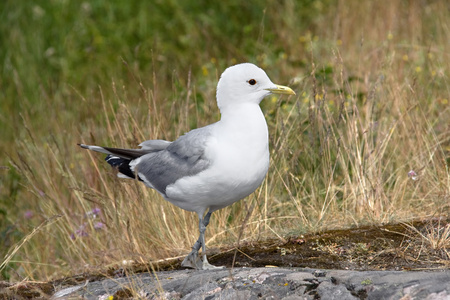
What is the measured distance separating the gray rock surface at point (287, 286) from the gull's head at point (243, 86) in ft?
3.18

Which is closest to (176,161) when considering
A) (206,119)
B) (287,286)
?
(287,286)

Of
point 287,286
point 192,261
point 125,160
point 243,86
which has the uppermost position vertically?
point 243,86

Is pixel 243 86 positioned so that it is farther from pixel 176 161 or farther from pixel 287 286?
pixel 287 286

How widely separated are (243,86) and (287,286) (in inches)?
47.7

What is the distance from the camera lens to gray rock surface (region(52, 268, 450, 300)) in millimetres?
2719

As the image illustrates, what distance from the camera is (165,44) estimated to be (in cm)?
857

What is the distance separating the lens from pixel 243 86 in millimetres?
3596

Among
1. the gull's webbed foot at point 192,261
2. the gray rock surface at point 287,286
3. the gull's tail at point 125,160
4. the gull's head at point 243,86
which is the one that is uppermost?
the gull's head at point 243,86

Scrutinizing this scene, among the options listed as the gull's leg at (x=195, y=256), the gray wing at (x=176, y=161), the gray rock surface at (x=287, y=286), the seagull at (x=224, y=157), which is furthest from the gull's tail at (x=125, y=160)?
the gray rock surface at (x=287, y=286)

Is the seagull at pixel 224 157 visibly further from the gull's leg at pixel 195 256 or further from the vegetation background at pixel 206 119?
the vegetation background at pixel 206 119

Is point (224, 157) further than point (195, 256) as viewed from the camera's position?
No

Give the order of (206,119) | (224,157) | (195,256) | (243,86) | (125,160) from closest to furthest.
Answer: (224,157), (243,86), (195,256), (125,160), (206,119)

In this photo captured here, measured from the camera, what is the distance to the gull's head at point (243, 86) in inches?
141

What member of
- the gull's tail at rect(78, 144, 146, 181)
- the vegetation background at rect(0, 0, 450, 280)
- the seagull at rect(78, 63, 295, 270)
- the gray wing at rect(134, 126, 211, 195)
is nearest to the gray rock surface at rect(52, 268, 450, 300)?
the vegetation background at rect(0, 0, 450, 280)
